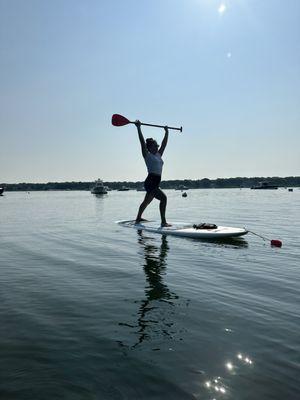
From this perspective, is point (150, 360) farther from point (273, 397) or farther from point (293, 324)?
point (293, 324)

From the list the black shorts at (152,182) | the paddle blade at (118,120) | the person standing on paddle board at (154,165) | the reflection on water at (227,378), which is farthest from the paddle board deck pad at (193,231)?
the reflection on water at (227,378)

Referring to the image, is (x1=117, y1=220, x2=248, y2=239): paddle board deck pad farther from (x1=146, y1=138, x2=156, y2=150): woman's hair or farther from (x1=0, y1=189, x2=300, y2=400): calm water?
(x1=146, y1=138, x2=156, y2=150): woman's hair

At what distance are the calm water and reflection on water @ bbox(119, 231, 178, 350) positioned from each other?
0.7 inches

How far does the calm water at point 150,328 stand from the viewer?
11.5 feet

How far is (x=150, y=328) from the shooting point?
482 cm

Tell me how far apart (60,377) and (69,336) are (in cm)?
97

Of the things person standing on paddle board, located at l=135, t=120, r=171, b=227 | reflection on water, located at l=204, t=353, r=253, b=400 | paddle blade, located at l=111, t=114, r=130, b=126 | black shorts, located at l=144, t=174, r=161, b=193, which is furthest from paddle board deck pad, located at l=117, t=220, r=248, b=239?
reflection on water, located at l=204, t=353, r=253, b=400

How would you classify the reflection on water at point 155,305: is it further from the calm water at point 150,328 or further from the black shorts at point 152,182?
the black shorts at point 152,182

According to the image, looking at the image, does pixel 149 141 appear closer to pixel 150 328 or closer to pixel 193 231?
pixel 193 231

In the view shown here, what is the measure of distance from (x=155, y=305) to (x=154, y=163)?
9902mm

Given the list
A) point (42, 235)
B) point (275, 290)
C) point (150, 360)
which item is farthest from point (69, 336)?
point (42, 235)

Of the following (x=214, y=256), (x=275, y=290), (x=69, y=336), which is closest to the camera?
(x=69, y=336)

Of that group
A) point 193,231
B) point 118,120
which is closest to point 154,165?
point 118,120

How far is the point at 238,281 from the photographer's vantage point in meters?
7.29
